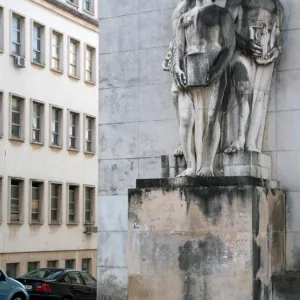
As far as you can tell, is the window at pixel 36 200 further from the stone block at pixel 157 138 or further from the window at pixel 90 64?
the stone block at pixel 157 138

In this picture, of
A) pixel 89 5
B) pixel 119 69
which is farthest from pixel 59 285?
pixel 89 5

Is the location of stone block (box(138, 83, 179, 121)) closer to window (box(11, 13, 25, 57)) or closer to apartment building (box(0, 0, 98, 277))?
apartment building (box(0, 0, 98, 277))

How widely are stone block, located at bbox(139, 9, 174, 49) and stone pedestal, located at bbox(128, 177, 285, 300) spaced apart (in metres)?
3.82

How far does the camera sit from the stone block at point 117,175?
2019 centimetres

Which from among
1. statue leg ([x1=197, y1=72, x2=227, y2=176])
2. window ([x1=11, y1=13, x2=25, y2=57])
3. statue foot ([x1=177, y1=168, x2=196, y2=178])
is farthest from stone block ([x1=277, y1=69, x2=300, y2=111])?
window ([x1=11, y1=13, x2=25, y2=57])

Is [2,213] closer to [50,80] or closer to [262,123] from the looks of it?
[50,80]

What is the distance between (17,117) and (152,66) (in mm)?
30854

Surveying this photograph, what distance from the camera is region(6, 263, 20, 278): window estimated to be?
4891 centimetres

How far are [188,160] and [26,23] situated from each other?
114 ft

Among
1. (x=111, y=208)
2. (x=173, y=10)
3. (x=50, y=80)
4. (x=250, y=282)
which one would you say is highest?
(x=50, y=80)

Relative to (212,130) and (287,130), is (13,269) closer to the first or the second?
(287,130)

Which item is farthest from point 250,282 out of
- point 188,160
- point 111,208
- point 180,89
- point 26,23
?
point 26,23

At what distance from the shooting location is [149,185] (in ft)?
57.0

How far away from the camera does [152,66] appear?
20.1m
